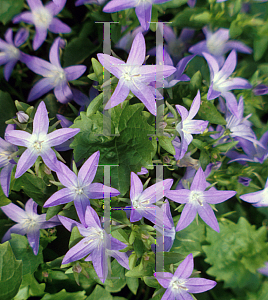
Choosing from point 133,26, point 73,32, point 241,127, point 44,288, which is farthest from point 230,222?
point 73,32

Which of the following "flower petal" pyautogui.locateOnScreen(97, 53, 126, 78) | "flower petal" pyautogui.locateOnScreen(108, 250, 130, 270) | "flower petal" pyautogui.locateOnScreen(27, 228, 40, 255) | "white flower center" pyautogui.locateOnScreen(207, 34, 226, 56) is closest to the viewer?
"flower petal" pyautogui.locateOnScreen(97, 53, 126, 78)

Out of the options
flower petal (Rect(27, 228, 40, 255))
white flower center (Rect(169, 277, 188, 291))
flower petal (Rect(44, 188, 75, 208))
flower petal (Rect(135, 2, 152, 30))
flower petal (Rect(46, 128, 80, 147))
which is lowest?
white flower center (Rect(169, 277, 188, 291))

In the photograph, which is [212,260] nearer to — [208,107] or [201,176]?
[201,176]

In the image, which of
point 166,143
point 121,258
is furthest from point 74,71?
point 121,258

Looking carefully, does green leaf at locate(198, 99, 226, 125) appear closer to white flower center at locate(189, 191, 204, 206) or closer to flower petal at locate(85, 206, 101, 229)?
white flower center at locate(189, 191, 204, 206)

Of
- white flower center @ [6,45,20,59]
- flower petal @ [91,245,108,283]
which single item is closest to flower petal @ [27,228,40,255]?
flower petal @ [91,245,108,283]

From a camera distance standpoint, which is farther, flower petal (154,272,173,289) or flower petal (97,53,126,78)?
flower petal (154,272,173,289)

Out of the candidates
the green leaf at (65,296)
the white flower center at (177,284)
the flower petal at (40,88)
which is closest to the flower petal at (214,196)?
the white flower center at (177,284)
